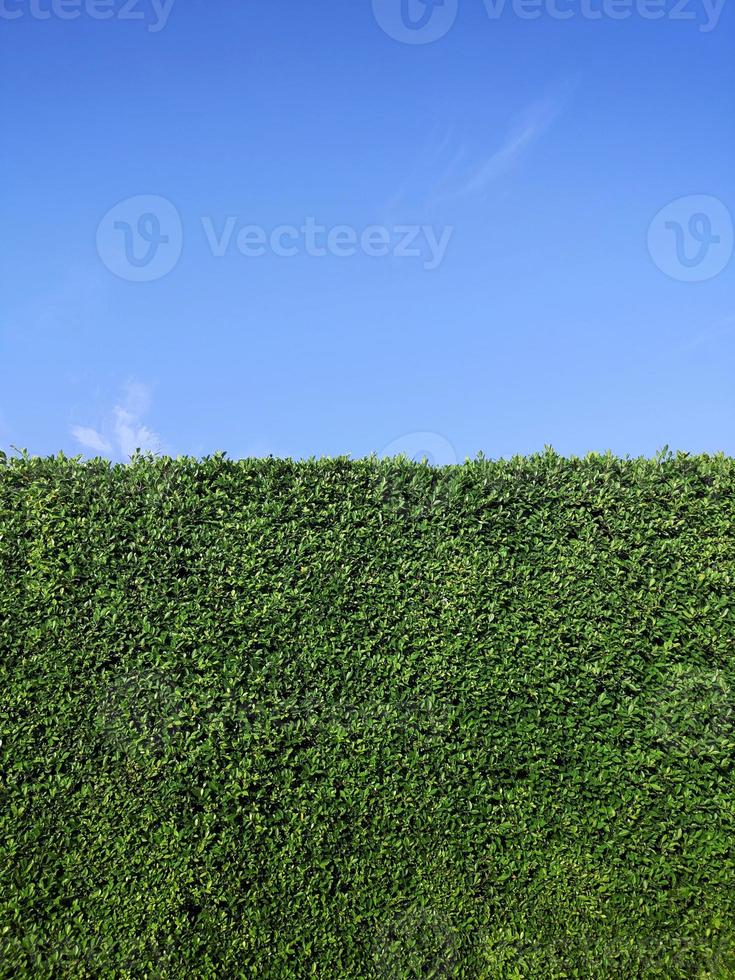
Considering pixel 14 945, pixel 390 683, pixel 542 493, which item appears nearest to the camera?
pixel 14 945

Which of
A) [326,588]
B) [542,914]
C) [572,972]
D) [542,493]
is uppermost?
[542,493]

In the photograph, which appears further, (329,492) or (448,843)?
(329,492)

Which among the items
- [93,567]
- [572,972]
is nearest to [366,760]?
[572,972]

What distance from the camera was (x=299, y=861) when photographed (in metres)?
4.61

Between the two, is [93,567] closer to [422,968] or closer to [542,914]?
[422,968]

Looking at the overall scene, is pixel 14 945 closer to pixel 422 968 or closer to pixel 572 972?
pixel 422 968

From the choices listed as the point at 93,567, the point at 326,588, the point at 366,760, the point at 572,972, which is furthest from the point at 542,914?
the point at 93,567

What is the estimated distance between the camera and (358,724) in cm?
472

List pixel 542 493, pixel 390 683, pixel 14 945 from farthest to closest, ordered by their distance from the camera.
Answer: pixel 542 493 < pixel 390 683 < pixel 14 945

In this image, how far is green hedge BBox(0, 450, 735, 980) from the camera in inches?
180

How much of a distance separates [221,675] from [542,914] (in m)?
2.70

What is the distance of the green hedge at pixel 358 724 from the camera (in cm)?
458

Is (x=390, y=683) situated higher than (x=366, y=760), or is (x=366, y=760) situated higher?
(x=390, y=683)

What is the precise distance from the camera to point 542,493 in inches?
205
